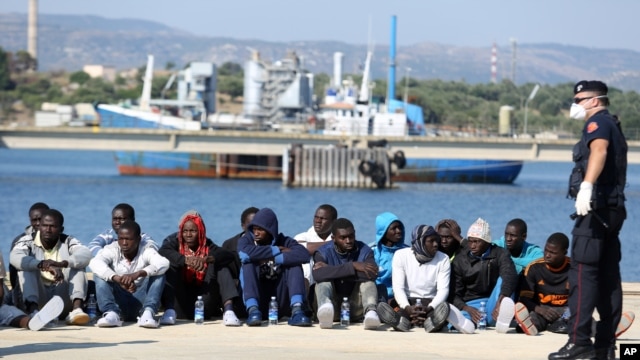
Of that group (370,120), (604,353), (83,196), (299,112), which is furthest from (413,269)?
(299,112)

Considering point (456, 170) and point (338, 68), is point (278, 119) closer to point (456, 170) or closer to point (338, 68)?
point (338, 68)

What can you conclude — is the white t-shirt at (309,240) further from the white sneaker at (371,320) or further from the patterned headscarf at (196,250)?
the white sneaker at (371,320)

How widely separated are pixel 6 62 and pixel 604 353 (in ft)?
549

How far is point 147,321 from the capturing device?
9898mm

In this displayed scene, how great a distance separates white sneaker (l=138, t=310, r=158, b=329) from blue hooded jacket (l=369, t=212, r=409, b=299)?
6.34 feet

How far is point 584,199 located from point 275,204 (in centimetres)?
4199

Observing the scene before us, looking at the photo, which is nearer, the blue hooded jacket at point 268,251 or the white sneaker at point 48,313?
the white sneaker at point 48,313

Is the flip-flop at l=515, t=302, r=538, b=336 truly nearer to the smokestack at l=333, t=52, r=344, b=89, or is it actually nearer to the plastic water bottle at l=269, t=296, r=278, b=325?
the plastic water bottle at l=269, t=296, r=278, b=325

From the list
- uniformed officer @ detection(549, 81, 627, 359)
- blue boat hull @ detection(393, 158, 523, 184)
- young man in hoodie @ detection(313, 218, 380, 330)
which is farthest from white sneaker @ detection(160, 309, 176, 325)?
blue boat hull @ detection(393, 158, 523, 184)

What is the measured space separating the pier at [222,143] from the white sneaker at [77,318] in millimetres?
47739

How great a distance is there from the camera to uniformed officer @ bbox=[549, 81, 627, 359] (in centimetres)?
791

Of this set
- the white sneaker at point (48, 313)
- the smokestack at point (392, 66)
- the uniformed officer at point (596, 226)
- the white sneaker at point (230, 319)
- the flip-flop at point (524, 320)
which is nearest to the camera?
the uniformed officer at point (596, 226)

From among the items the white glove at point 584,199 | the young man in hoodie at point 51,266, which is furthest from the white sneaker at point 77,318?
the white glove at point 584,199

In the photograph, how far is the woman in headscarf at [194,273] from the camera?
10367 millimetres
